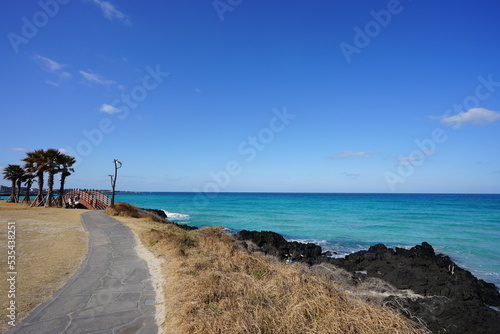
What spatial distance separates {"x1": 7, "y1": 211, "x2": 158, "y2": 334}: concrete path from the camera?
14.2 feet

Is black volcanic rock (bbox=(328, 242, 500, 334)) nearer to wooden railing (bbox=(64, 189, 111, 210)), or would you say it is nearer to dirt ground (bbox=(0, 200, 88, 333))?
dirt ground (bbox=(0, 200, 88, 333))

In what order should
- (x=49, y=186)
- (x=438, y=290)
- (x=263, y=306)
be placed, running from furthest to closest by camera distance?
(x=49, y=186) → (x=438, y=290) → (x=263, y=306)

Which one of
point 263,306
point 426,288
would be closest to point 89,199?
point 263,306

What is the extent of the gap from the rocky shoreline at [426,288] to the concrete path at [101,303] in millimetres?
4955

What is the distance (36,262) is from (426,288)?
12.9 metres

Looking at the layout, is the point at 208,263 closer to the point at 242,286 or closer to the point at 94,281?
the point at 242,286

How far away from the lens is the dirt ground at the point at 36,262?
5.25 metres

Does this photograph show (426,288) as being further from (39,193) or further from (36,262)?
(39,193)

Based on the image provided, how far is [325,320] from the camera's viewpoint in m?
4.00

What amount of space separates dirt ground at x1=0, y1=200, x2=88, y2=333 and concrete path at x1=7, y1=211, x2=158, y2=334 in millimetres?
265

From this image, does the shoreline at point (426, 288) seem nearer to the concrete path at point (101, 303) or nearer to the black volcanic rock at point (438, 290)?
the black volcanic rock at point (438, 290)

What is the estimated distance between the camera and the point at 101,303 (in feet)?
17.1

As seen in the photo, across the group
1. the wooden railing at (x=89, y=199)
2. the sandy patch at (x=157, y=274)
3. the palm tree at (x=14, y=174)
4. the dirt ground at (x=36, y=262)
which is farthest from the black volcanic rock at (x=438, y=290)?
the palm tree at (x=14, y=174)

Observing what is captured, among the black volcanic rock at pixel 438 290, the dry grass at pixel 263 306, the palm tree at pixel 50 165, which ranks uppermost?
the palm tree at pixel 50 165
